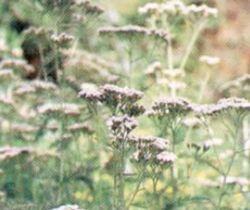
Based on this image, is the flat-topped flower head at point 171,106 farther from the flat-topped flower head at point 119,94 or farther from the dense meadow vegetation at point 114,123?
the flat-topped flower head at point 119,94

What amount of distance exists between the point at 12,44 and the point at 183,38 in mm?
3781

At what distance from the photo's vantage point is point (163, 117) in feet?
19.1

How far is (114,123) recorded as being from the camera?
206 inches

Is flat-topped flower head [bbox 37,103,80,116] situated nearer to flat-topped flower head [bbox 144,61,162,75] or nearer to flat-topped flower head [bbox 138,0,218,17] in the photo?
flat-topped flower head [bbox 144,61,162,75]

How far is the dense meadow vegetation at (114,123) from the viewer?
217 inches

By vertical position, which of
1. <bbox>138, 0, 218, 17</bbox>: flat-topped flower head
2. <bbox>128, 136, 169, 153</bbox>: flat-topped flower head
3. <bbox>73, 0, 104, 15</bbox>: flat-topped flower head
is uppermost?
<bbox>138, 0, 218, 17</bbox>: flat-topped flower head

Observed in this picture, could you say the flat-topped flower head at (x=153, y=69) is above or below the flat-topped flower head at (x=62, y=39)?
above

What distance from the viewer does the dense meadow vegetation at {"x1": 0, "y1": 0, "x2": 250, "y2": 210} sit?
550 cm

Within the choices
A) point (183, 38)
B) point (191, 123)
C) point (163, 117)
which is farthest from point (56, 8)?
point (183, 38)

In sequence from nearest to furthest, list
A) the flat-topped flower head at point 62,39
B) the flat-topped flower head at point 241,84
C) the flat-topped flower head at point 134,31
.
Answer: the flat-topped flower head at point 62,39
the flat-topped flower head at point 134,31
the flat-topped flower head at point 241,84

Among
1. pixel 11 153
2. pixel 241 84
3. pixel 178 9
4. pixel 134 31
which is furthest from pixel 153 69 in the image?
pixel 11 153

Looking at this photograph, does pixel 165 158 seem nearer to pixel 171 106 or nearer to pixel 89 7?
pixel 171 106

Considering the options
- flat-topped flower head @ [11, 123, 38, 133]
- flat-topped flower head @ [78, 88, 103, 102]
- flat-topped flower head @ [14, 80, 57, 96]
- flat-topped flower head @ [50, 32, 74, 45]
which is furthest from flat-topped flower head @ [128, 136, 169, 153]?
flat-topped flower head @ [11, 123, 38, 133]

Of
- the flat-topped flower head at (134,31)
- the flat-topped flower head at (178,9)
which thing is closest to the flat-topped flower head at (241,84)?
the flat-topped flower head at (178,9)
